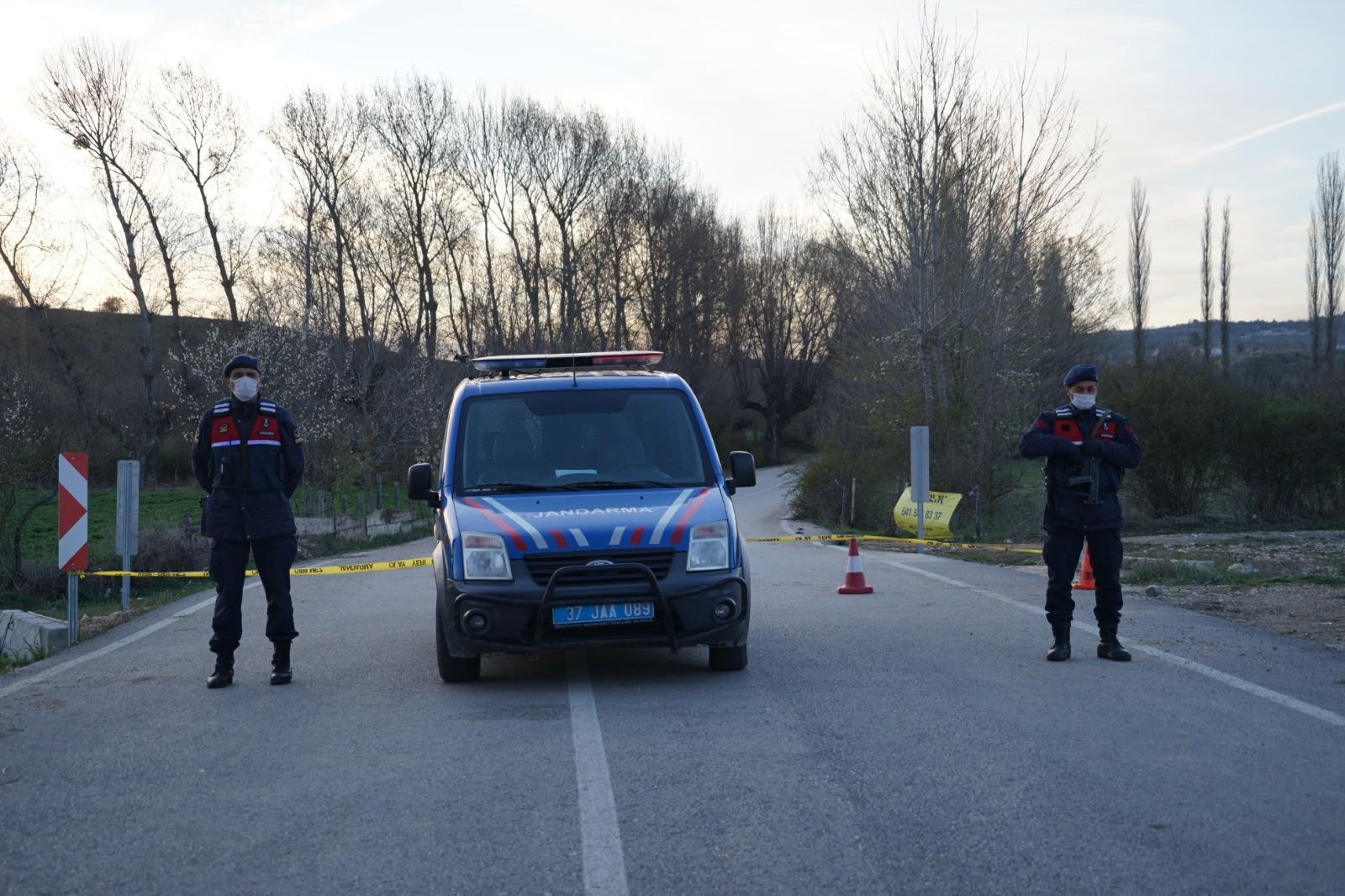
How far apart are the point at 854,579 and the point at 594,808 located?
26.1 feet

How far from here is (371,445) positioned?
120ft

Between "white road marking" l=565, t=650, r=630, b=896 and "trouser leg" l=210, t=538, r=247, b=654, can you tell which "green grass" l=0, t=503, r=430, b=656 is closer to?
"trouser leg" l=210, t=538, r=247, b=654

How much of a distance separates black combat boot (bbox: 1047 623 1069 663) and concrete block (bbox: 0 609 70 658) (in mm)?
7949

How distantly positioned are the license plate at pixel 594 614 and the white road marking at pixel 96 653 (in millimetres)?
3496

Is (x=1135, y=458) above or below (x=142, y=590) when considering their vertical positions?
above

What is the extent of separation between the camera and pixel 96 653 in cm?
990

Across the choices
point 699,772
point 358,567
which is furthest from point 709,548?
point 358,567

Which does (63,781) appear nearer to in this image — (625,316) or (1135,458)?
(1135,458)

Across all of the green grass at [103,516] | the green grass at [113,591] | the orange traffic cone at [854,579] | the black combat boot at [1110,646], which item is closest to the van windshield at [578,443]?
the black combat boot at [1110,646]

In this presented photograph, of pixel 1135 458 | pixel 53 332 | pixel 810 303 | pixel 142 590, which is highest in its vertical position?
pixel 810 303

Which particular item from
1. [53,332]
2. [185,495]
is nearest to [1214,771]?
[185,495]

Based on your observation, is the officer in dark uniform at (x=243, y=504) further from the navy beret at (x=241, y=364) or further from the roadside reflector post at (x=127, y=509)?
the roadside reflector post at (x=127, y=509)

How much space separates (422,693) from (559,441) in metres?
1.85

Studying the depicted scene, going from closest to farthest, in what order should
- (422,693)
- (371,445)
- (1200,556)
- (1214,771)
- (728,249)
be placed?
(1214,771) < (422,693) < (1200,556) < (371,445) < (728,249)
